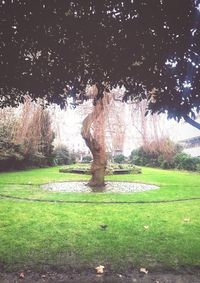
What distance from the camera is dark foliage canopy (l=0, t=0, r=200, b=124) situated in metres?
3.65

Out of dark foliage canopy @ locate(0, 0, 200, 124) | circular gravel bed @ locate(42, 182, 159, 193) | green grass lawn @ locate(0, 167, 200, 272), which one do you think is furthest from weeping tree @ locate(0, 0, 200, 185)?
circular gravel bed @ locate(42, 182, 159, 193)

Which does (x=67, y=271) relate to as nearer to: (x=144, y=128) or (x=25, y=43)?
(x=25, y=43)

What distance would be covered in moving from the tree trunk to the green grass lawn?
5099mm

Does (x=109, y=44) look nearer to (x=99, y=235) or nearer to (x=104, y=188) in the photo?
(x=99, y=235)

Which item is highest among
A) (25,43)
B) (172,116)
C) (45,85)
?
(25,43)

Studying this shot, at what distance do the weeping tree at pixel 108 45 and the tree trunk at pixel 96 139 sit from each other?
10.6m

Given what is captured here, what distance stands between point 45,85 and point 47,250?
314 cm

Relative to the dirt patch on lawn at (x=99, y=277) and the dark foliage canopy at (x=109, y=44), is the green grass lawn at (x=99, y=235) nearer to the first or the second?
the dirt patch on lawn at (x=99, y=277)

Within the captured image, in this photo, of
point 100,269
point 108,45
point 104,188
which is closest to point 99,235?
point 100,269

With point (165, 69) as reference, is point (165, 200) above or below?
below

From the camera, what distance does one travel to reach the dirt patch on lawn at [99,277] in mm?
4957

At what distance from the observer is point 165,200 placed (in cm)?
1201

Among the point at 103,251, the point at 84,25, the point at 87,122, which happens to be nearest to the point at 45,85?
the point at 84,25

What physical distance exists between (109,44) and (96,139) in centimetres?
1180
